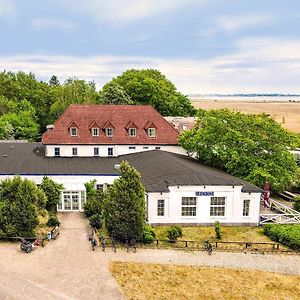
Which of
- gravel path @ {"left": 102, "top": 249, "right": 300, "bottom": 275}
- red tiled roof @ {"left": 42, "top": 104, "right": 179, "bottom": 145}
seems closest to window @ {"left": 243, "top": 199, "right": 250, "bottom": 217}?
gravel path @ {"left": 102, "top": 249, "right": 300, "bottom": 275}

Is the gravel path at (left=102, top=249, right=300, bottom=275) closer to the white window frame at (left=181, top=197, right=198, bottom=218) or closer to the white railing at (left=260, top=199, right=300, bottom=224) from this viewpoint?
the white window frame at (left=181, top=197, right=198, bottom=218)

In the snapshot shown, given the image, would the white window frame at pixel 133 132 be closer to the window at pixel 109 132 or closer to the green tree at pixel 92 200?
the window at pixel 109 132

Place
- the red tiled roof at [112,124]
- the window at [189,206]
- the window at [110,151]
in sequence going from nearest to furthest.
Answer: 1. the window at [189,206]
2. the red tiled roof at [112,124]
3. the window at [110,151]

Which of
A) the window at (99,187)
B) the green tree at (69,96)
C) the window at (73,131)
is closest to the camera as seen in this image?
the window at (99,187)

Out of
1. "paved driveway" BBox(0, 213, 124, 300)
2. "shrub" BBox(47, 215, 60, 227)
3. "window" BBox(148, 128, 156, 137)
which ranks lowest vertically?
"paved driveway" BBox(0, 213, 124, 300)

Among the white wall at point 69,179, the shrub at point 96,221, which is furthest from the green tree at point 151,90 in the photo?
the shrub at point 96,221

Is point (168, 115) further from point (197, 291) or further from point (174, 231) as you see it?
point (197, 291)

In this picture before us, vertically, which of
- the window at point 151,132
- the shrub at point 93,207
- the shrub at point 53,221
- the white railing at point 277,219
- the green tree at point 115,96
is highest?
the green tree at point 115,96
